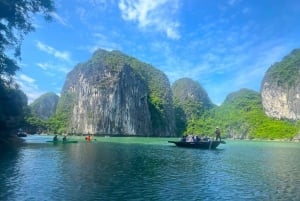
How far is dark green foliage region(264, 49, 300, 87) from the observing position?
495 feet

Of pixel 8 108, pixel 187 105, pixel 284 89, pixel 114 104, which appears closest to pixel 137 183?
pixel 8 108

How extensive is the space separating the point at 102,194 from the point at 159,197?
2.16 meters

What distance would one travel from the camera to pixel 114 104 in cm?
13262

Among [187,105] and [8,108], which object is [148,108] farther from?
[8,108]

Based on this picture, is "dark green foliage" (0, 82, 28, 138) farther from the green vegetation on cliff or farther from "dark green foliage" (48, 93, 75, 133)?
the green vegetation on cliff

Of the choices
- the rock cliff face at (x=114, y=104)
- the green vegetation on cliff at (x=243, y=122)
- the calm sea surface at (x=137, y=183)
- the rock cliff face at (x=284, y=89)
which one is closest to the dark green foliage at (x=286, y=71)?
the rock cliff face at (x=284, y=89)

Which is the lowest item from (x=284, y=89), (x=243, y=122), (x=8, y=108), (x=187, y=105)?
(x=8, y=108)

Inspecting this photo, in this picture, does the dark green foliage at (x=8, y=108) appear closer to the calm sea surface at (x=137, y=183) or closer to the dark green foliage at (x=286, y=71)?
the calm sea surface at (x=137, y=183)

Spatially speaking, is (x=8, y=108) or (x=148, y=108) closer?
(x=8, y=108)

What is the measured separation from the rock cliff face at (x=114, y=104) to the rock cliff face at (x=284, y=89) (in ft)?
150

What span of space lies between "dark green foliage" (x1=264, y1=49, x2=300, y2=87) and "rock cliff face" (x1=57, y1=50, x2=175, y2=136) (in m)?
51.5

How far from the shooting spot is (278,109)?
15425 centimetres

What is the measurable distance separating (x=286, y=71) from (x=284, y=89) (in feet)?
28.7

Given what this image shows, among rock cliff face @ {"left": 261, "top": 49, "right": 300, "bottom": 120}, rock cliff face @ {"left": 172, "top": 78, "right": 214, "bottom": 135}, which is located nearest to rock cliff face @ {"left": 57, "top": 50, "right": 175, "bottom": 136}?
rock cliff face @ {"left": 172, "top": 78, "right": 214, "bottom": 135}
